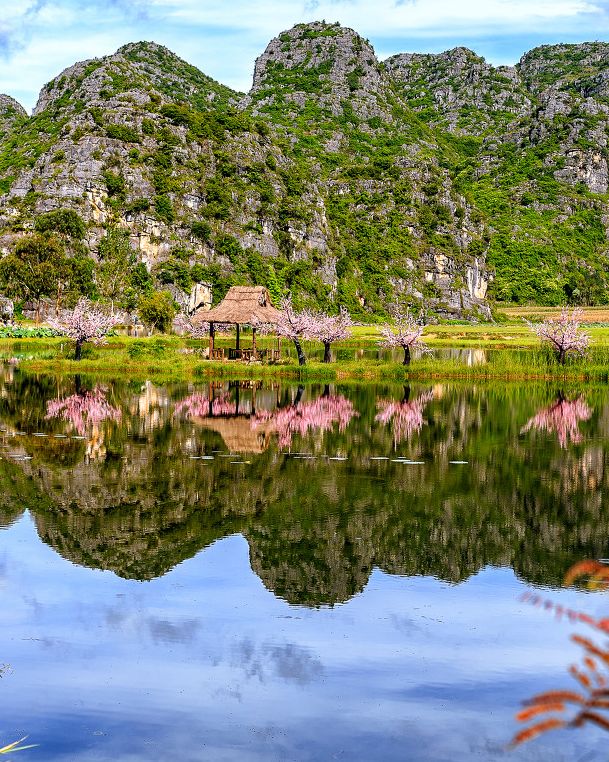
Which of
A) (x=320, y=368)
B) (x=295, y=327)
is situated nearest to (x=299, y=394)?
(x=320, y=368)

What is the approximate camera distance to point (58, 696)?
1053 cm

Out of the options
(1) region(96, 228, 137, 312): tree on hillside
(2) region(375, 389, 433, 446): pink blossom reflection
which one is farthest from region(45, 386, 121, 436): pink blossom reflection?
(1) region(96, 228, 137, 312): tree on hillside

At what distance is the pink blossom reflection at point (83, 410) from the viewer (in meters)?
33.9

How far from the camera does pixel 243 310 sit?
68938 millimetres

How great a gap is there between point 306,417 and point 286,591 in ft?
72.7

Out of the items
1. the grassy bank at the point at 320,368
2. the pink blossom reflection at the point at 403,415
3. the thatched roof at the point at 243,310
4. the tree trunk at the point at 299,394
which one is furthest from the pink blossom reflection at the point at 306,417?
the thatched roof at the point at 243,310

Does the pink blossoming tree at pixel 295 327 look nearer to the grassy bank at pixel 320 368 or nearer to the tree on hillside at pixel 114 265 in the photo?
the grassy bank at pixel 320 368

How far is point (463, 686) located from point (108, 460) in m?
16.7

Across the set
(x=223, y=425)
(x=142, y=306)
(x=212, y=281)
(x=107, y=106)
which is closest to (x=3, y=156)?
(x=107, y=106)

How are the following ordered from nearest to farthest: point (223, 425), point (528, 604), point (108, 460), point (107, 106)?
1. point (528, 604)
2. point (108, 460)
3. point (223, 425)
4. point (107, 106)

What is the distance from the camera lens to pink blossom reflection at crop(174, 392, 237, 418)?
37.5m

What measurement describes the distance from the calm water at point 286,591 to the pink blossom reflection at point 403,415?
2.06 meters

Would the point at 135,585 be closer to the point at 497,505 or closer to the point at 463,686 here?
the point at 463,686

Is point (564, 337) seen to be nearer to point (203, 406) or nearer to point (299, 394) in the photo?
point (299, 394)
